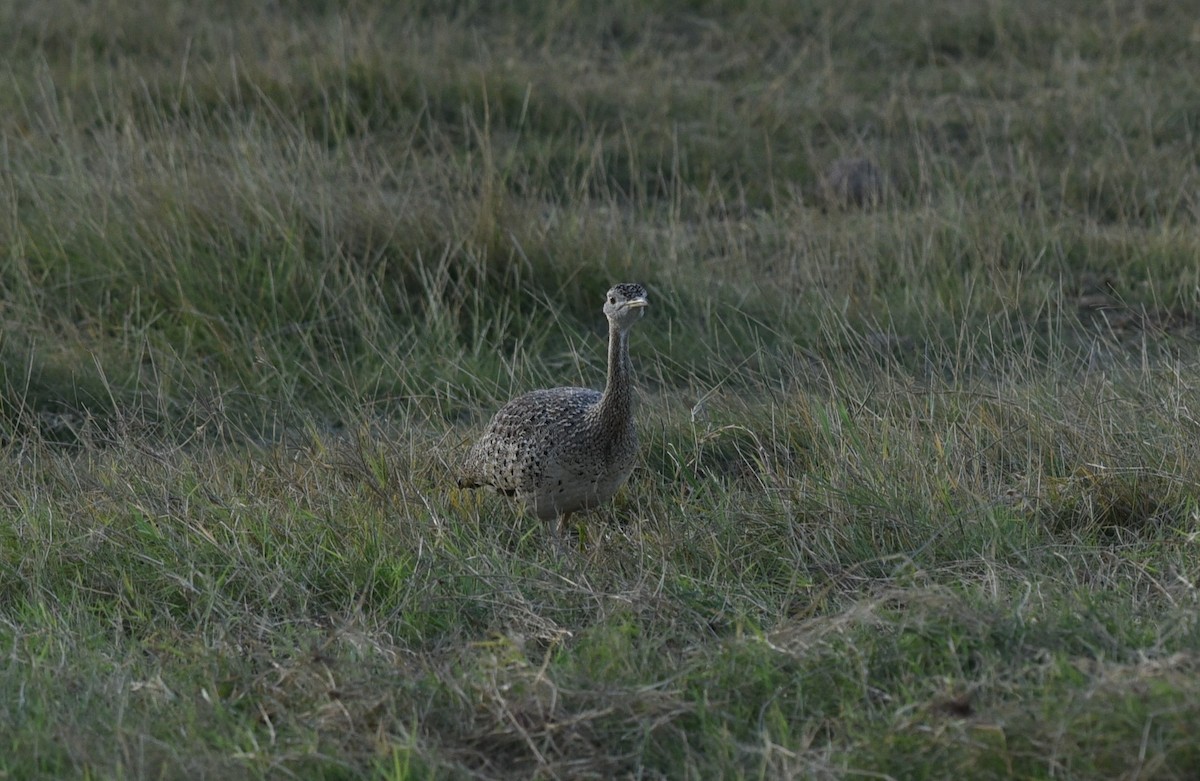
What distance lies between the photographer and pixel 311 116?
8438mm

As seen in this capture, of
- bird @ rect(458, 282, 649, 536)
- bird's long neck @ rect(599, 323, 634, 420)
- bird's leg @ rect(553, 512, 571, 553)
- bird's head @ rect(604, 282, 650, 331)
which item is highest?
bird's head @ rect(604, 282, 650, 331)

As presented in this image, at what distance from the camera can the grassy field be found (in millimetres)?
3434

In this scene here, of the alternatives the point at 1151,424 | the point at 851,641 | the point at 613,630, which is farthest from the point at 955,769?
the point at 1151,424

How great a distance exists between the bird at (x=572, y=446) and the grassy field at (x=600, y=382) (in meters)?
0.15

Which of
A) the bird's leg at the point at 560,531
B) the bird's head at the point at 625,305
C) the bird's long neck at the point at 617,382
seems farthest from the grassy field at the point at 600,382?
the bird's head at the point at 625,305

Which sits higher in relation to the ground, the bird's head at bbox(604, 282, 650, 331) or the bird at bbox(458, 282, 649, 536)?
the bird's head at bbox(604, 282, 650, 331)

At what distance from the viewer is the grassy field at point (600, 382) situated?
3434 millimetres

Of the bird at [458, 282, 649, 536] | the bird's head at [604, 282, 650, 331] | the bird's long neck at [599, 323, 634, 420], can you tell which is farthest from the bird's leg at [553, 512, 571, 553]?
the bird's head at [604, 282, 650, 331]

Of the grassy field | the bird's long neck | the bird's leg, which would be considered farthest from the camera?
the bird's long neck

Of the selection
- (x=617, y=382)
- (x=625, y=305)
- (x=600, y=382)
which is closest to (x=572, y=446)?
(x=617, y=382)

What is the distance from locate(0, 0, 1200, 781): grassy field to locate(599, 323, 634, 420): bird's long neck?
0.34m

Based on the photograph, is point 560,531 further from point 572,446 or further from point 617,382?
point 617,382

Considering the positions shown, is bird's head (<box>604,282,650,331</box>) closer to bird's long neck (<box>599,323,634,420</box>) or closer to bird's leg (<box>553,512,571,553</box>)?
bird's long neck (<box>599,323,634,420</box>)

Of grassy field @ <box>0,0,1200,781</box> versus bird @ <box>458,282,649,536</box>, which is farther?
bird @ <box>458,282,649,536</box>
